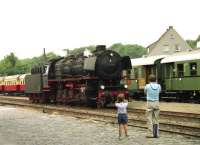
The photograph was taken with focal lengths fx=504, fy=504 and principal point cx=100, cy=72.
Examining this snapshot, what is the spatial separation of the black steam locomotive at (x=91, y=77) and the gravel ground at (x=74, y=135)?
6824 millimetres

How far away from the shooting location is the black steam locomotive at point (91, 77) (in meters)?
27.6

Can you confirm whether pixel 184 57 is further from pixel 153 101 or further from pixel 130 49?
pixel 130 49

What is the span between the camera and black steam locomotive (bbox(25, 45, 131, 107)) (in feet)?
90.6

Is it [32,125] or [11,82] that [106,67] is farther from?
[11,82]

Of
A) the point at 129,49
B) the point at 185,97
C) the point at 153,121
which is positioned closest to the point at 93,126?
the point at 153,121

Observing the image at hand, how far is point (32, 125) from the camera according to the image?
1991 cm

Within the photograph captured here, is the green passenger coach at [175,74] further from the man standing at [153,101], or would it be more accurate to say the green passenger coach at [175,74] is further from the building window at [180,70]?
the man standing at [153,101]

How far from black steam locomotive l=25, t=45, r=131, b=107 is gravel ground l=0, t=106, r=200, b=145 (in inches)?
269

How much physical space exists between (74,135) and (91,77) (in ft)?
39.8

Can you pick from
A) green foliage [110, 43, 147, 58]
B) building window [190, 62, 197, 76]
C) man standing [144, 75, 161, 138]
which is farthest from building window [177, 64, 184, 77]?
green foliage [110, 43, 147, 58]

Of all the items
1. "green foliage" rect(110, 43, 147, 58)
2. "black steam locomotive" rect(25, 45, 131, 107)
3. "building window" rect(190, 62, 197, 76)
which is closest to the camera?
"black steam locomotive" rect(25, 45, 131, 107)

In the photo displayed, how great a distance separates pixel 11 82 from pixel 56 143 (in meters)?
48.6

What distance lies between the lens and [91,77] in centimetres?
2784

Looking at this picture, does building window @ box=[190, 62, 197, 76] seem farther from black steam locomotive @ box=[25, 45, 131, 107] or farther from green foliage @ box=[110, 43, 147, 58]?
green foliage @ box=[110, 43, 147, 58]
